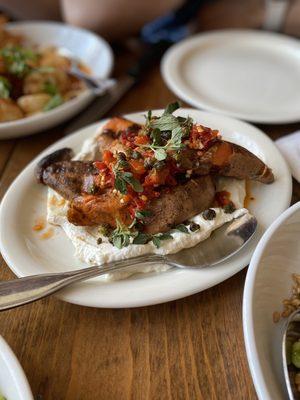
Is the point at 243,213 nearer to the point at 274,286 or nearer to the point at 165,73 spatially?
the point at 274,286

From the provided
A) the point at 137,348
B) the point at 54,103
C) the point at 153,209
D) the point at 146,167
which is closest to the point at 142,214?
the point at 153,209

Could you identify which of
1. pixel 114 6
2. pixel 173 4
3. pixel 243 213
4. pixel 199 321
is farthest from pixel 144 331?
pixel 173 4

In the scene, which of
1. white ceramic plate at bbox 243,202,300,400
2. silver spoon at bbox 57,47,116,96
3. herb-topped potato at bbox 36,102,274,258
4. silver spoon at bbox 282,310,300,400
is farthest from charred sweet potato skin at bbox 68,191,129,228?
silver spoon at bbox 57,47,116,96

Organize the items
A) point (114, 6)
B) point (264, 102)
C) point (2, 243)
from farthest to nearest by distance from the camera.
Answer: point (114, 6) < point (264, 102) < point (2, 243)

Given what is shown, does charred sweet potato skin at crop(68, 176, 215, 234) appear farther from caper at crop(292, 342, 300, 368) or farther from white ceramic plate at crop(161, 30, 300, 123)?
white ceramic plate at crop(161, 30, 300, 123)

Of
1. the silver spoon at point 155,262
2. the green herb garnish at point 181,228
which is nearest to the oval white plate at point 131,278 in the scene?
the silver spoon at point 155,262

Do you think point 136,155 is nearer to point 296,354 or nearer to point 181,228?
point 181,228

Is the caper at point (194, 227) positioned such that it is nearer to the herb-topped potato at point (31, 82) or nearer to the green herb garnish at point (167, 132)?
the green herb garnish at point (167, 132)
